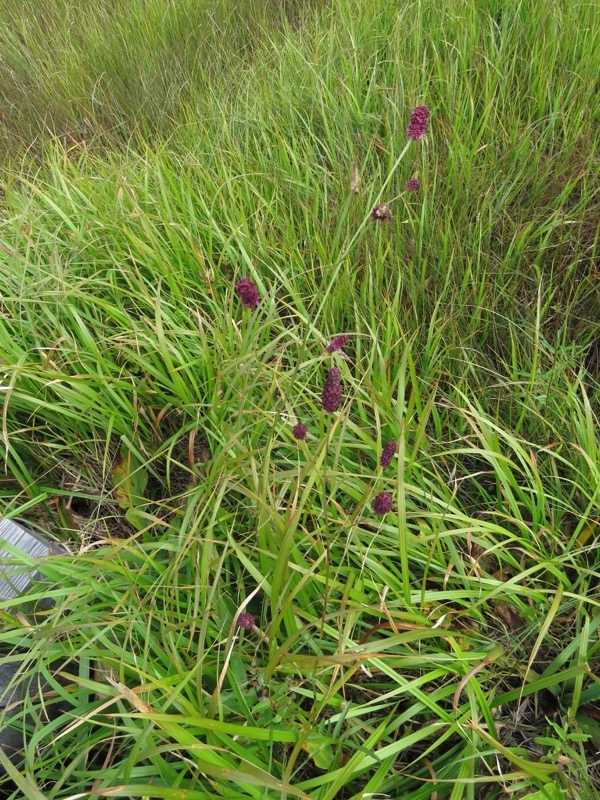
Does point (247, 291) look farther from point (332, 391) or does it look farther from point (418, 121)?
point (418, 121)

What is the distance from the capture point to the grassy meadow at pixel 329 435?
0.91 m

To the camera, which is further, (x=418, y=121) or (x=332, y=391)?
(x=418, y=121)

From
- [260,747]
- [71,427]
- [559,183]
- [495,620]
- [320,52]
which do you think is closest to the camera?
[260,747]

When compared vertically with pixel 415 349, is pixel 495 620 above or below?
below

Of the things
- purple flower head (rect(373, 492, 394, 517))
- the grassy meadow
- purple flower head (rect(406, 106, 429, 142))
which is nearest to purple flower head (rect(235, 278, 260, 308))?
the grassy meadow

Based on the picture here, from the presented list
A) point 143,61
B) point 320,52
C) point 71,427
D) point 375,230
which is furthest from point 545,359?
point 143,61

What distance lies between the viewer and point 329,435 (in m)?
0.84

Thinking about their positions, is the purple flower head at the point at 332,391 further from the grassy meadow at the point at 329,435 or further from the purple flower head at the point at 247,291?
the purple flower head at the point at 247,291

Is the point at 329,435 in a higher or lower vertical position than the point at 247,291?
lower

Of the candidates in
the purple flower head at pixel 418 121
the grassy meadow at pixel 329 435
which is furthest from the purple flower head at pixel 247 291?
the purple flower head at pixel 418 121

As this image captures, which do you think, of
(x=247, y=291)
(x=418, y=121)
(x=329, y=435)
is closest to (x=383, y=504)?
(x=329, y=435)

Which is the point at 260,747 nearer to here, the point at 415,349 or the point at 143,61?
the point at 415,349

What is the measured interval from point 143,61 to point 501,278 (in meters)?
2.53

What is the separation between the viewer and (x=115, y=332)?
1488 millimetres
